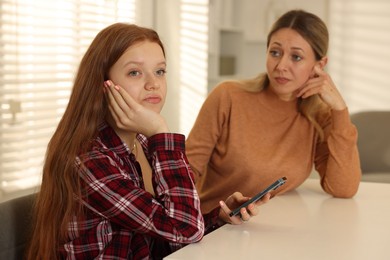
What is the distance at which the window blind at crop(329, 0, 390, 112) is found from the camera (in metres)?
4.23

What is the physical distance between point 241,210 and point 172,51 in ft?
8.06

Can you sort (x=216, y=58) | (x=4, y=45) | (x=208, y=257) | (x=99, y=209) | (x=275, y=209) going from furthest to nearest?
(x=216, y=58) → (x=4, y=45) → (x=275, y=209) → (x=99, y=209) → (x=208, y=257)

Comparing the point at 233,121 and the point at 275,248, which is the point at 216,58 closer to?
the point at 233,121

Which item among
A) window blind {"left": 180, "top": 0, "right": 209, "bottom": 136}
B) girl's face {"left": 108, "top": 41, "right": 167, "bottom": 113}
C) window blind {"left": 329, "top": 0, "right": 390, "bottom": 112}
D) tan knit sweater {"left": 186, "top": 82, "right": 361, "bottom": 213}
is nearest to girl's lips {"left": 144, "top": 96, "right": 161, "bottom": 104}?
girl's face {"left": 108, "top": 41, "right": 167, "bottom": 113}

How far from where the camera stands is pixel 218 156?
1886 mm

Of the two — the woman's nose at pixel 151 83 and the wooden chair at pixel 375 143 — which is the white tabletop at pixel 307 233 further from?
the wooden chair at pixel 375 143

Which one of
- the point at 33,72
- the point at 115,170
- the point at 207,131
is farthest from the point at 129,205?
the point at 33,72

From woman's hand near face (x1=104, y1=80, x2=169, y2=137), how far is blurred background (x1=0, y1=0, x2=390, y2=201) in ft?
1.50

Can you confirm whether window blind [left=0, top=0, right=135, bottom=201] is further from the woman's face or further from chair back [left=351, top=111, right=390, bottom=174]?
chair back [left=351, top=111, right=390, bottom=174]

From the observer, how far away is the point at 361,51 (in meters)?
4.29

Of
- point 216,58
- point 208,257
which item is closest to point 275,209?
point 208,257

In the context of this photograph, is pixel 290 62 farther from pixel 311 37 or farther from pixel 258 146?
pixel 258 146

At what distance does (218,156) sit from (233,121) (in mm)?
124

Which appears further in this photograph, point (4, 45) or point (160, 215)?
point (4, 45)
